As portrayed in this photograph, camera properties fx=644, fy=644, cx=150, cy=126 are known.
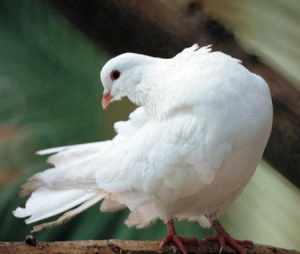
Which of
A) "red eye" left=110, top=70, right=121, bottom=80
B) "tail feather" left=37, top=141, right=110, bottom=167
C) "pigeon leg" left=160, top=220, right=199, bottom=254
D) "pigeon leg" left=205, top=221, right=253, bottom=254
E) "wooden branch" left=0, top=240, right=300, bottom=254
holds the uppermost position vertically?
"red eye" left=110, top=70, right=121, bottom=80

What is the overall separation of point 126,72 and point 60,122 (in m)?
0.85

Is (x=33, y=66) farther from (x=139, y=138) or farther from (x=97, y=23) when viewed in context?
(x=139, y=138)

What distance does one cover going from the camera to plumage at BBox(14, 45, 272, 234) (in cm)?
116

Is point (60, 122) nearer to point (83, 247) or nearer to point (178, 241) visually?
point (178, 241)

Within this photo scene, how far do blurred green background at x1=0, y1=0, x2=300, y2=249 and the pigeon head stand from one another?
64 cm

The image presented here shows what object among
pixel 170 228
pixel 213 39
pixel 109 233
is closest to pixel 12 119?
pixel 109 233

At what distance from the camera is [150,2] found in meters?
1.55

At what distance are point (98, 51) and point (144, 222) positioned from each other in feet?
3.11

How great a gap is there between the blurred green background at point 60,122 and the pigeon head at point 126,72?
2.11ft

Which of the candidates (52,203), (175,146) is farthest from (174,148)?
(52,203)

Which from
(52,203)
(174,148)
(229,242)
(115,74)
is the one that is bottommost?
(229,242)

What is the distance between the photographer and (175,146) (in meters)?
1.19

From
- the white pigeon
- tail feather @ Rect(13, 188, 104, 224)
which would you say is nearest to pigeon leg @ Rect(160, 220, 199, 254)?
the white pigeon

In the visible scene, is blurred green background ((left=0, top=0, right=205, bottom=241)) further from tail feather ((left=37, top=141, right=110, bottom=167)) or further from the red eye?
the red eye
